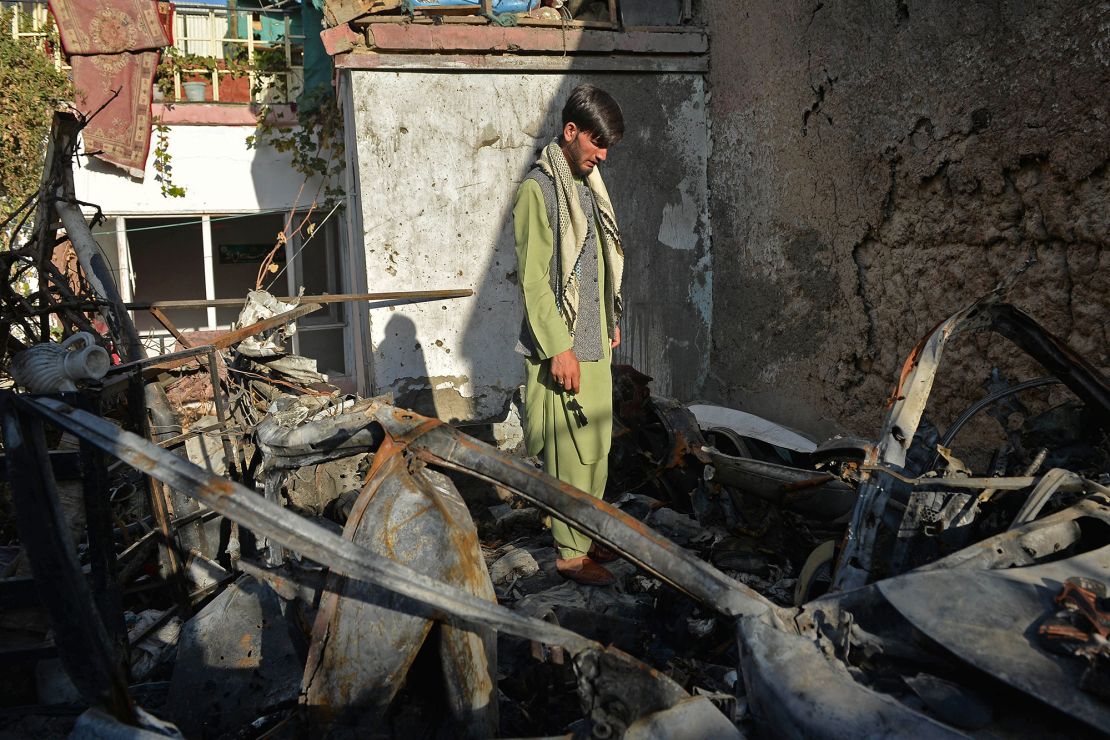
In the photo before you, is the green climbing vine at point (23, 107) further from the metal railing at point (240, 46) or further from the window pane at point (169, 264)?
the window pane at point (169, 264)

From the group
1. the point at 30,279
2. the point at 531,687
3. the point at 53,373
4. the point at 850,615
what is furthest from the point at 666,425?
the point at 30,279

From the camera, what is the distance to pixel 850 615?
1689 mm

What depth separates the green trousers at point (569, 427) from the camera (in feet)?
11.3

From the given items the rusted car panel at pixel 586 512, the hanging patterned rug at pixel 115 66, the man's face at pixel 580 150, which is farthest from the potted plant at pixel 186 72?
the rusted car panel at pixel 586 512

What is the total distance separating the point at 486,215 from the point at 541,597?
3624 millimetres

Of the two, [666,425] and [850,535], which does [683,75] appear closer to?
[666,425]

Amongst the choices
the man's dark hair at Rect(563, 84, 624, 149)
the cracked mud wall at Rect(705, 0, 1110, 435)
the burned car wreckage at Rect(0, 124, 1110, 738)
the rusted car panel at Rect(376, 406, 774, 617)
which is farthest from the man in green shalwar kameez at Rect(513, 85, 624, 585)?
the cracked mud wall at Rect(705, 0, 1110, 435)

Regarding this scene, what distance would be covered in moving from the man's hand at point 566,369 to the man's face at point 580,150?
815 mm

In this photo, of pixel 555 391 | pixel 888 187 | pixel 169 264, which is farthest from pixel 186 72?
pixel 888 187

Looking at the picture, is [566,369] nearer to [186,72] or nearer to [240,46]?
[186,72]

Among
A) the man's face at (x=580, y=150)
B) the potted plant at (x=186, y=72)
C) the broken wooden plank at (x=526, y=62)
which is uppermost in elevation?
the potted plant at (x=186, y=72)

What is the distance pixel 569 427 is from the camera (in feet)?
11.4

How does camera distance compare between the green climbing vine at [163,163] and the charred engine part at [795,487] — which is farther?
the green climbing vine at [163,163]

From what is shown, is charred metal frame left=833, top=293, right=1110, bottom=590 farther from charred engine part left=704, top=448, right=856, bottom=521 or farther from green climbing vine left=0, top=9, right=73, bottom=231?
green climbing vine left=0, top=9, right=73, bottom=231
